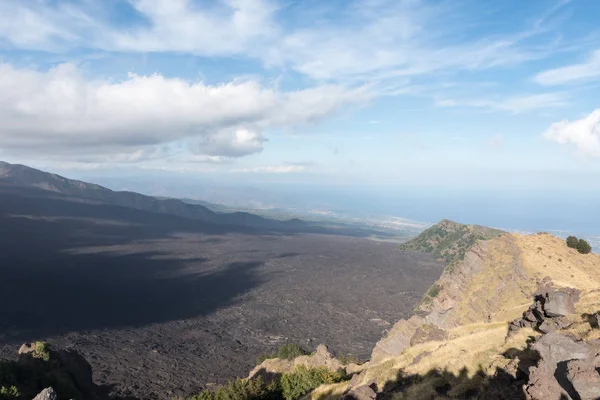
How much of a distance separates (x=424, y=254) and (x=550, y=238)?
12135 cm

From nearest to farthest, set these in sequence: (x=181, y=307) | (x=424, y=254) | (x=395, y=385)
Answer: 1. (x=395, y=385)
2. (x=181, y=307)
3. (x=424, y=254)

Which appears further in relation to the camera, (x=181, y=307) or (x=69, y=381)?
(x=181, y=307)

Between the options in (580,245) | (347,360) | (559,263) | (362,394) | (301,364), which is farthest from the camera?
(347,360)

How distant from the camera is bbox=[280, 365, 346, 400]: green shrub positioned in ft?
92.2

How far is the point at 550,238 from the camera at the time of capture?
45.2 m

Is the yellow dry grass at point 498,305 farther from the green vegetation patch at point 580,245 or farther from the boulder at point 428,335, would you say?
the boulder at point 428,335

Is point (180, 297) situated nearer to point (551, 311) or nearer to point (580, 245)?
point (580, 245)

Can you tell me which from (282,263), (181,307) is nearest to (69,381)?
(181,307)

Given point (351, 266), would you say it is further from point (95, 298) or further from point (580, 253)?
point (580, 253)

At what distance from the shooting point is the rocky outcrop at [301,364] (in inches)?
1452

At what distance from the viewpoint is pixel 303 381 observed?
93.6 ft

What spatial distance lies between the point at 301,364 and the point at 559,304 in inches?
953

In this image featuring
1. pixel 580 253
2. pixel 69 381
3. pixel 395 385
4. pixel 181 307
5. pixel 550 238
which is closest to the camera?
pixel 395 385

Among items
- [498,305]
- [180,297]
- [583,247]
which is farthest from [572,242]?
[180,297]
